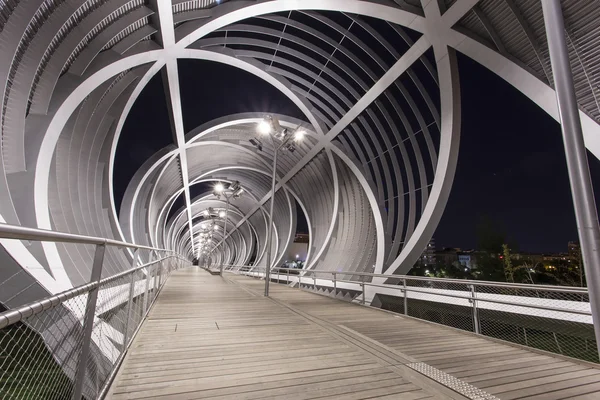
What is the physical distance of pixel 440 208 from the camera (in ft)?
37.9

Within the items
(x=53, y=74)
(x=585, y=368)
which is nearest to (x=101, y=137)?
(x=53, y=74)

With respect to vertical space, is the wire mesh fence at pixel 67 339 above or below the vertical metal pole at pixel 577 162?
below

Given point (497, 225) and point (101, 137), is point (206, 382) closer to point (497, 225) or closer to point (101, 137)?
point (101, 137)

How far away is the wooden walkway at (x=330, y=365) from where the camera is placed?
111 inches

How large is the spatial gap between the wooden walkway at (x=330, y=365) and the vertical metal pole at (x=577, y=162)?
1.41 meters

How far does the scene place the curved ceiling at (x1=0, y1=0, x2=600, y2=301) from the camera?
632 centimetres

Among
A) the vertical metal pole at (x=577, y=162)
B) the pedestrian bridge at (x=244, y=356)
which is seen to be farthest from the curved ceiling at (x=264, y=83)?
the vertical metal pole at (x=577, y=162)

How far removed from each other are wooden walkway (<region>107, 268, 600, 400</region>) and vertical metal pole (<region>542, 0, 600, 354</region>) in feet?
4.61

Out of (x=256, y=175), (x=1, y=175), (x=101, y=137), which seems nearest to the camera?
(x=1, y=175)

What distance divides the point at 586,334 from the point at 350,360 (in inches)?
257

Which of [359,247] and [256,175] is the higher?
[256,175]

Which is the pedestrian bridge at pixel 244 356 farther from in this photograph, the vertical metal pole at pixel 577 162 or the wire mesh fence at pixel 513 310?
the vertical metal pole at pixel 577 162

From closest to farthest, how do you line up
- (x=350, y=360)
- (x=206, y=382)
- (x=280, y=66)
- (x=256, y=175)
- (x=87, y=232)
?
(x=206, y=382), (x=350, y=360), (x=87, y=232), (x=280, y=66), (x=256, y=175)

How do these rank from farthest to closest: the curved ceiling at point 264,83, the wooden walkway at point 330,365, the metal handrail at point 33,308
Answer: the curved ceiling at point 264,83
the wooden walkway at point 330,365
the metal handrail at point 33,308
